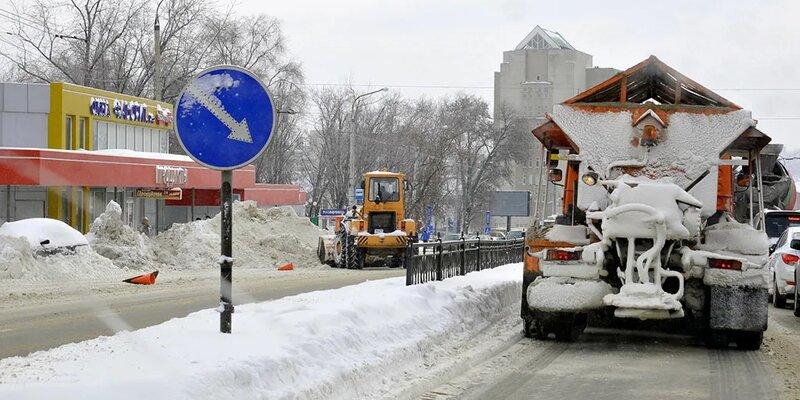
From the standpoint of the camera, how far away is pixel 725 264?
41.2 feet

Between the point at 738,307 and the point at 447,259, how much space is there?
7800 millimetres

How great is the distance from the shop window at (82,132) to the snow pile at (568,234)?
126 ft

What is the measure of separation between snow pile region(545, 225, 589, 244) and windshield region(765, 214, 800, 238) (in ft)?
45.8

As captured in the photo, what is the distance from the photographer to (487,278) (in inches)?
775

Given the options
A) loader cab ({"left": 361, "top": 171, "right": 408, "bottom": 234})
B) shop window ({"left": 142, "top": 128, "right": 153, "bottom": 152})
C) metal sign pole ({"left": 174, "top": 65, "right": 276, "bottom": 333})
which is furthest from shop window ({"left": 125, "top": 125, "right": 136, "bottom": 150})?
metal sign pole ({"left": 174, "top": 65, "right": 276, "bottom": 333})

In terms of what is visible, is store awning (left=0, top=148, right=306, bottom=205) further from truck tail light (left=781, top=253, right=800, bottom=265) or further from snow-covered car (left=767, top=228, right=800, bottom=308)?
truck tail light (left=781, top=253, right=800, bottom=265)

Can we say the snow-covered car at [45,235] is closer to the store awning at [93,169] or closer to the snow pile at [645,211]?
the store awning at [93,169]

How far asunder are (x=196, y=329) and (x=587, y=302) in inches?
186

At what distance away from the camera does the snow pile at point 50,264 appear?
2492 centimetres

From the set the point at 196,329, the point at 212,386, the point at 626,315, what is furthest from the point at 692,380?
the point at 212,386

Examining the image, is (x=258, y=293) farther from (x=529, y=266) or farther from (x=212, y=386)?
(x=212, y=386)

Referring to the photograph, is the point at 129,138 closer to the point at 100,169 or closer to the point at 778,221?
the point at 100,169

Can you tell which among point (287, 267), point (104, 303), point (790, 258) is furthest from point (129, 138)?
point (790, 258)

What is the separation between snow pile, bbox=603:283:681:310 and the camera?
11922 millimetres
